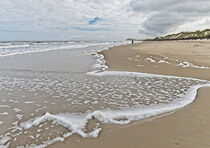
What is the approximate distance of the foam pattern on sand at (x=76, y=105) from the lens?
319 centimetres

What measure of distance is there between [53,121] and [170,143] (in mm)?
2504

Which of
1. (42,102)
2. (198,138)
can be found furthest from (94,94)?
(198,138)

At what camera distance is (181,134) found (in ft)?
9.88

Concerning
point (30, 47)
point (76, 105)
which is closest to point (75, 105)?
point (76, 105)

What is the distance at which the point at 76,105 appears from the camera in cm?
461

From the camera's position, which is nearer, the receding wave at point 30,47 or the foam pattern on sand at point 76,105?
the foam pattern on sand at point 76,105

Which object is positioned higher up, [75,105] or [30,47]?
[30,47]

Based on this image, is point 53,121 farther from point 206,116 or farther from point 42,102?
point 206,116

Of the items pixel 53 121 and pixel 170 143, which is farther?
pixel 53 121

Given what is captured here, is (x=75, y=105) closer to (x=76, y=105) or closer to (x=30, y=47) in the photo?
(x=76, y=105)

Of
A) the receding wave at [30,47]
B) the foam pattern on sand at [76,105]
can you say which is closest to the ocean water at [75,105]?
the foam pattern on sand at [76,105]

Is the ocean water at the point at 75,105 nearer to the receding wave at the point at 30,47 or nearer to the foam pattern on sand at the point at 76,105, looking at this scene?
the foam pattern on sand at the point at 76,105

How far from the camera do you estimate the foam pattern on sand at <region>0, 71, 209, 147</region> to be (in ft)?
10.5

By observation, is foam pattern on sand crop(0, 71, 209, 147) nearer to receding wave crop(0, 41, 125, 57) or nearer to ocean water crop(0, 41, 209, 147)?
ocean water crop(0, 41, 209, 147)
